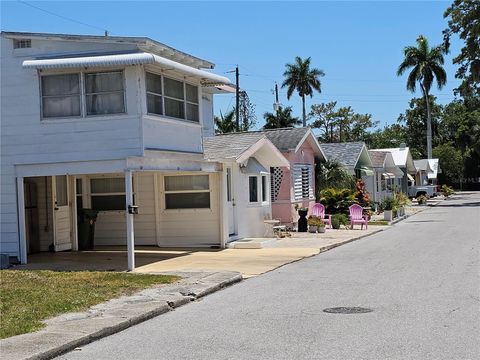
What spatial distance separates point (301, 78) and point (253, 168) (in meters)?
49.2

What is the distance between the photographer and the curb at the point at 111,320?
7301mm

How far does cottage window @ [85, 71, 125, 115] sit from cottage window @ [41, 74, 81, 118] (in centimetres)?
31

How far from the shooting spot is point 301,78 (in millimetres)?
69188

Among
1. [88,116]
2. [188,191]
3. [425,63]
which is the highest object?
[425,63]

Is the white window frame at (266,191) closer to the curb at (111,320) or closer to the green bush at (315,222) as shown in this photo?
the green bush at (315,222)

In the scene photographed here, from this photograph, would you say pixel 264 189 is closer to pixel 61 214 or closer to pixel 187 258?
pixel 187 258

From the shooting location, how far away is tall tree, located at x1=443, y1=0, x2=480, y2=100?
47406mm

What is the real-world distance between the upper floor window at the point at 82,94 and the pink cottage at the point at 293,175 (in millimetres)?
12149

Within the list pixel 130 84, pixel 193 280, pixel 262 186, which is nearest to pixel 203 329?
pixel 193 280

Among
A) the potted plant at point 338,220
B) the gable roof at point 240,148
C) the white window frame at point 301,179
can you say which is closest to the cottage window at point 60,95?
the gable roof at point 240,148

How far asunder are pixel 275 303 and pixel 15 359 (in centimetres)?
446

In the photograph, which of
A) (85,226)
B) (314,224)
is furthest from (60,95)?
(314,224)

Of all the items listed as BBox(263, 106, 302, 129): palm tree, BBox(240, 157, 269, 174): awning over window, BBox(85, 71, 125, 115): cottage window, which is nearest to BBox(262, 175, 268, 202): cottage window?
BBox(240, 157, 269, 174): awning over window

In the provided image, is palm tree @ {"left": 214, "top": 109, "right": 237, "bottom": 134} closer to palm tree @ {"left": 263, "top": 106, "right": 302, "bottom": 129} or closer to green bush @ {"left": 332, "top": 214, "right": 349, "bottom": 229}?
palm tree @ {"left": 263, "top": 106, "right": 302, "bottom": 129}
